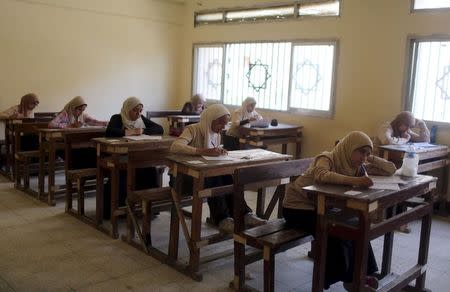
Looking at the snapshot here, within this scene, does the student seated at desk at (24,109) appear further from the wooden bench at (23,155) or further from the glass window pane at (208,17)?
the glass window pane at (208,17)

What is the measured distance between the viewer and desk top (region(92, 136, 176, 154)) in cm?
368

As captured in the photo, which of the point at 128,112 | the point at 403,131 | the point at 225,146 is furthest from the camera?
the point at 225,146

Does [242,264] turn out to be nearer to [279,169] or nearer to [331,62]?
[279,169]

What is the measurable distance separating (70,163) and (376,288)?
2917mm

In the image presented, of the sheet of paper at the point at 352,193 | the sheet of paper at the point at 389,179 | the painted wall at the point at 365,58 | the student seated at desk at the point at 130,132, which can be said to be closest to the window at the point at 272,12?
the painted wall at the point at 365,58

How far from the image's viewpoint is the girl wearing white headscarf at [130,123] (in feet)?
13.8

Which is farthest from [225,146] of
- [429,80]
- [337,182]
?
[337,182]

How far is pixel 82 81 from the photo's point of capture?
695cm

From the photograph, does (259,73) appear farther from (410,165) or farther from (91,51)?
(410,165)

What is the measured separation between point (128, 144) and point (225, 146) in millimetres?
2261

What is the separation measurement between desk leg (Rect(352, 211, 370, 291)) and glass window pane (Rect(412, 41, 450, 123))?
3.17 metres

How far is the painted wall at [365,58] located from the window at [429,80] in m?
0.10

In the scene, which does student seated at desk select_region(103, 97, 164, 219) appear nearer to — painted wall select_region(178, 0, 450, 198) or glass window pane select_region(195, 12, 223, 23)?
painted wall select_region(178, 0, 450, 198)

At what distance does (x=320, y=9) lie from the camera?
5.95 m
